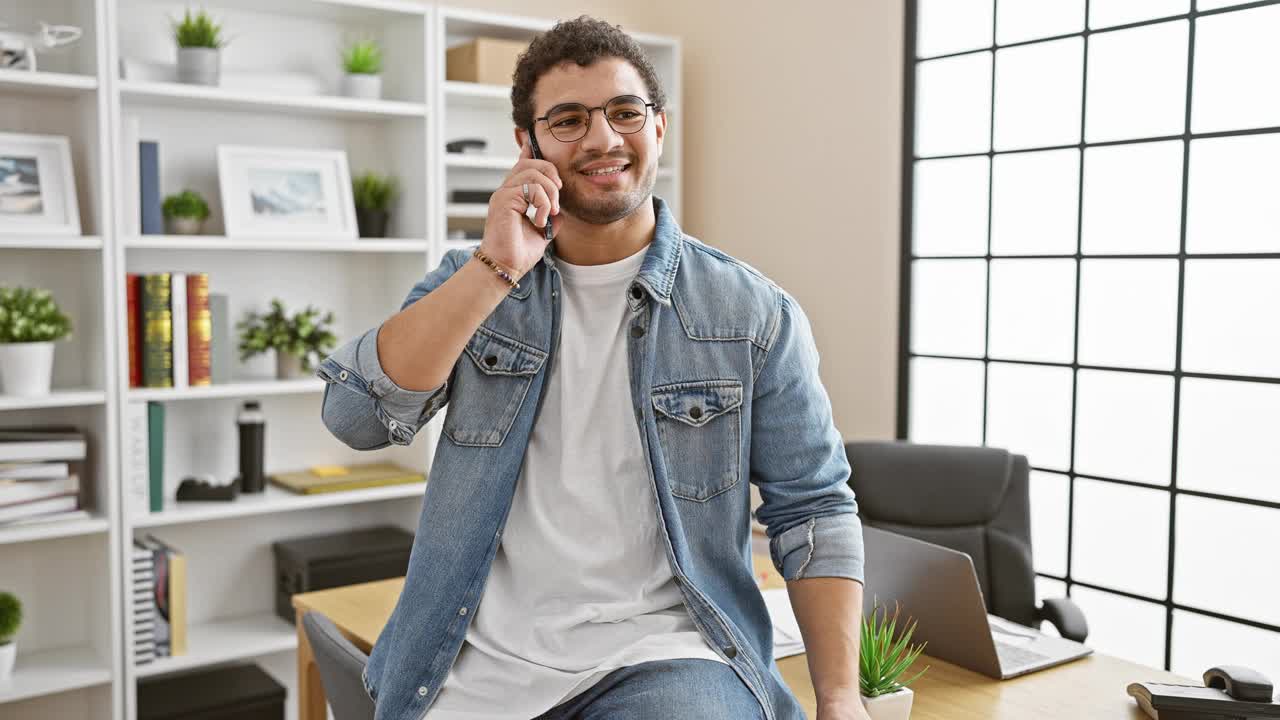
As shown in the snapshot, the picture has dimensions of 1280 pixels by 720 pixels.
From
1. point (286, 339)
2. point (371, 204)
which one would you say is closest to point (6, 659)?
point (286, 339)

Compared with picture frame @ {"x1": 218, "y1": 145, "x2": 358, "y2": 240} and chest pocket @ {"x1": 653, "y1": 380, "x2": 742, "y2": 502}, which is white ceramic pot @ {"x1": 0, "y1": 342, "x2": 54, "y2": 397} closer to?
picture frame @ {"x1": 218, "y1": 145, "x2": 358, "y2": 240}

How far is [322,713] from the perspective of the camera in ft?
6.87

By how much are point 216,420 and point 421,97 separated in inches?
47.5

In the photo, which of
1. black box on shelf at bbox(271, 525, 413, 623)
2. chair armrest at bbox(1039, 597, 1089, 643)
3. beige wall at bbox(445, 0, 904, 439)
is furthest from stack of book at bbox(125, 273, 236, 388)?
chair armrest at bbox(1039, 597, 1089, 643)

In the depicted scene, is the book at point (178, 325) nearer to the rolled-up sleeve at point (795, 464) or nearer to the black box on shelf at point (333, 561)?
the black box on shelf at point (333, 561)

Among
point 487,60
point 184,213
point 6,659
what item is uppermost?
point 487,60

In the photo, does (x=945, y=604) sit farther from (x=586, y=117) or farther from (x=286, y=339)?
(x=286, y=339)

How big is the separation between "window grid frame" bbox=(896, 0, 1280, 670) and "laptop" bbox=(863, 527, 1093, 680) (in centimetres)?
121

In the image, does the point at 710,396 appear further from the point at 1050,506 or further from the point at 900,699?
the point at 1050,506

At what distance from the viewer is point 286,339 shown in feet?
11.4

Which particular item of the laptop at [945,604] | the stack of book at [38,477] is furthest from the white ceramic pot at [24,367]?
the laptop at [945,604]

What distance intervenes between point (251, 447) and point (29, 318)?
74cm

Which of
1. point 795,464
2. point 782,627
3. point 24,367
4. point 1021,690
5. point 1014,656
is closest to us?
point 795,464

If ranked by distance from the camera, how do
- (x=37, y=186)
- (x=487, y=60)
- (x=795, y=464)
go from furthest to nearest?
(x=487, y=60) < (x=37, y=186) < (x=795, y=464)
